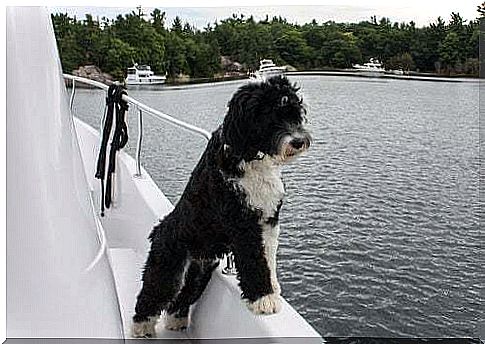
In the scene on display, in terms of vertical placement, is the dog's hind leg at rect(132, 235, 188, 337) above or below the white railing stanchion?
below

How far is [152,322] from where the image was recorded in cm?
134

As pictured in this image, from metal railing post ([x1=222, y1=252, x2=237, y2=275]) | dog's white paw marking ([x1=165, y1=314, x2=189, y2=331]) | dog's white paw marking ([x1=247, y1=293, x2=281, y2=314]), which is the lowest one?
dog's white paw marking ([x1=165, y1=314, x2=189, y2=331])

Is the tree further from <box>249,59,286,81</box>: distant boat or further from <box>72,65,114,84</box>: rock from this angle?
<box>72,65,114,84</box>: rock

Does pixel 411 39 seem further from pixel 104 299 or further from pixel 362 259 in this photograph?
pixel 104 299

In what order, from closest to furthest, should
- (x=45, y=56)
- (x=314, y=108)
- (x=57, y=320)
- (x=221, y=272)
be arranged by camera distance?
(x=45, y=56) → (x=57, y=320) → (x=221, y=272) → (x=314, y=108)

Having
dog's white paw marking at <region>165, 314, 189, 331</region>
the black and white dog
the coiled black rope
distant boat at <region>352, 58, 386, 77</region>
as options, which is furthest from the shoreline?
dog's white paw marking at <region>165, 314, 189, 331</region>

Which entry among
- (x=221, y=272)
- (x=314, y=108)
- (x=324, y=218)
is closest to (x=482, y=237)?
(x=324, y=218)

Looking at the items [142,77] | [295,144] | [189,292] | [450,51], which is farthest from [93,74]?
[450,51]

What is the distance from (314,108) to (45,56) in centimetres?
60

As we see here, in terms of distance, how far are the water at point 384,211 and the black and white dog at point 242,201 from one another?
0.92 ft

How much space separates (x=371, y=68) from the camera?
4.89 ft

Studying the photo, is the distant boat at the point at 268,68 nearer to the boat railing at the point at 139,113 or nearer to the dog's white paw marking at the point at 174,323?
the boat railing at the point at 139,113

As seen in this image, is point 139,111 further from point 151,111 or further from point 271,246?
point 271,246

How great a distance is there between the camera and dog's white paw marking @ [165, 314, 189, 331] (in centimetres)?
138
